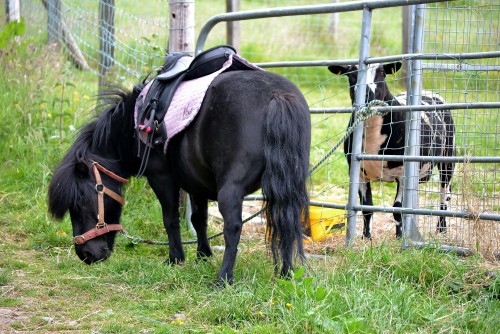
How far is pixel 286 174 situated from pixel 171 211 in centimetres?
126

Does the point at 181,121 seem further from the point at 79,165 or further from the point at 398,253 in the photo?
the point at 398,253

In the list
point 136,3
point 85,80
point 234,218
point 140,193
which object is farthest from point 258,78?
point 85,80

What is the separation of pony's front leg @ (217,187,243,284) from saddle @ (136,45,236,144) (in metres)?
0.77

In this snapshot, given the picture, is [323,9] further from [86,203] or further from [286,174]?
[86,203]

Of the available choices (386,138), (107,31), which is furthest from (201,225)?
(107,31)

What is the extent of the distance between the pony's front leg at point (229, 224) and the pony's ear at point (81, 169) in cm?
124

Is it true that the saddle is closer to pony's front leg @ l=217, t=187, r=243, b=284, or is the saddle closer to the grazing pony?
pony's front leg @ l=217, t=187, r=243, b=284

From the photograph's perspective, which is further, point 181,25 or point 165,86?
point 181,25

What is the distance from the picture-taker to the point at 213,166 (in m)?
4.27

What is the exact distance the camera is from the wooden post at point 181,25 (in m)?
6.01

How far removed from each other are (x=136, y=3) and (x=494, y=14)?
4373 millimetres

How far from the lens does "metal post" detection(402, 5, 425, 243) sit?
16.1 feet

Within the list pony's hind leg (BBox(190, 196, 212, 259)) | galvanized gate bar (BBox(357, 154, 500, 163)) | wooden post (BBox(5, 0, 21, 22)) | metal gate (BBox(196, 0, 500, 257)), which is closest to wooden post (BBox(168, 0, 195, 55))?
metal gate (BBox(196, 0, 500, 257))

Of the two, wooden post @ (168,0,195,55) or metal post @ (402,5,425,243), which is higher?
wooden post @ (168,0,195,55)
